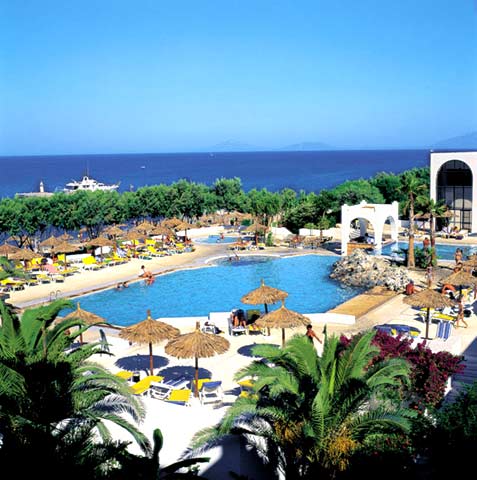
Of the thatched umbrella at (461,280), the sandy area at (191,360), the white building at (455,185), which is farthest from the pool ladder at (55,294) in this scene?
the white building at (455,185)

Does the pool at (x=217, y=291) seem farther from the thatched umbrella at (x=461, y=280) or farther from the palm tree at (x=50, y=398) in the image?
the palm tree at (x=50, y=398)

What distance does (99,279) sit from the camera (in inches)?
1102

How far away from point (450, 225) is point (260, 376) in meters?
33.2

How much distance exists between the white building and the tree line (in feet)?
9.28

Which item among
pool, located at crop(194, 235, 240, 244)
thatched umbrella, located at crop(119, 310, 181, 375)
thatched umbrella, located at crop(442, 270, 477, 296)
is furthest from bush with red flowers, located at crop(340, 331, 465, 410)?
pool, located at crop(194, 235, 240, 244)

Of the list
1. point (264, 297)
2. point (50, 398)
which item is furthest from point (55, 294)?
point (50, 398)

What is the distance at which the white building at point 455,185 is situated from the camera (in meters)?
39.4

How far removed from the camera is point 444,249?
1352 inches

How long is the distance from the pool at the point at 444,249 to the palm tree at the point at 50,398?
81.0 feet

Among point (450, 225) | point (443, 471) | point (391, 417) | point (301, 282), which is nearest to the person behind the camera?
point (443, 471)

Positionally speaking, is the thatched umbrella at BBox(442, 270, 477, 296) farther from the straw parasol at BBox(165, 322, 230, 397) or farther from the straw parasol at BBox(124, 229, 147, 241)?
the straw parasol at BBox(124, 229, 147, 241)

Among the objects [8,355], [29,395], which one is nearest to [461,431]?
[29,395]

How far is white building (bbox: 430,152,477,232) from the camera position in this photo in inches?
1553

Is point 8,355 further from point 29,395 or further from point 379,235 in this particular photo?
point 379,235
